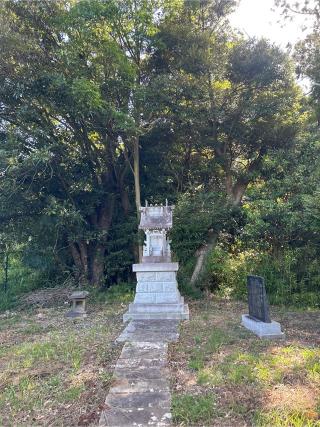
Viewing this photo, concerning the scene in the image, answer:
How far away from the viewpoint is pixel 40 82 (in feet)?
26.5

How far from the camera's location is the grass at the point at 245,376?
290cm

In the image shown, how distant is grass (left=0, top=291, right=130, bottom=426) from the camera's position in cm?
314

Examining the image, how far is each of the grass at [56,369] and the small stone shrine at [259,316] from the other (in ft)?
7.15

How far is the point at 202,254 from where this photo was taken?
374 inches

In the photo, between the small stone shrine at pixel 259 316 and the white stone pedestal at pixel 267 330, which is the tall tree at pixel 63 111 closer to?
the small stone shrine at pixel 259 316

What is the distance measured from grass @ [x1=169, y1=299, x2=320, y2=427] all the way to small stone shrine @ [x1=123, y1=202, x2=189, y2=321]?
0.96 meters

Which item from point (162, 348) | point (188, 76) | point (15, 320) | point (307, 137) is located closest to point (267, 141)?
point (307, 137)

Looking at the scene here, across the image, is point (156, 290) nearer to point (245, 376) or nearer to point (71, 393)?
point (245, 376)

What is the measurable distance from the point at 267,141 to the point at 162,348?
6874 millimetres

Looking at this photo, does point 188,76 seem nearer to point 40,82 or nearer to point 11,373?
point 40,82

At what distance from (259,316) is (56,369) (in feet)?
10.6

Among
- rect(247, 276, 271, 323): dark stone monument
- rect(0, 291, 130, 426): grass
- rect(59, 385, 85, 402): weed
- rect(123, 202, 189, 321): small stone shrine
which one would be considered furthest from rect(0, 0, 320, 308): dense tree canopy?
rect(59, 385, 85, 402): weed

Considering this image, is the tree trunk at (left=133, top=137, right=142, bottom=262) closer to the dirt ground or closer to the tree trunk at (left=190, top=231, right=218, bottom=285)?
the tree trunk at (left=190, top=231, right=218, bottom=285)

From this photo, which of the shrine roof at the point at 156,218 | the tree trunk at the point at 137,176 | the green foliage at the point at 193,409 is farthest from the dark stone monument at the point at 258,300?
the tree trunk at the point at 137,176
